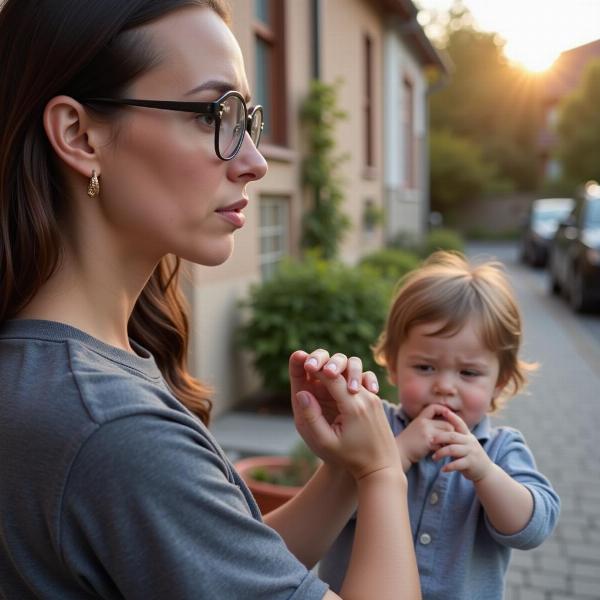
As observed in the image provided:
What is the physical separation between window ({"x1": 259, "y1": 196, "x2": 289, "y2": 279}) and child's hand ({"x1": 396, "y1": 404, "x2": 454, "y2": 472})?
551cm

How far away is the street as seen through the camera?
11.5 feet

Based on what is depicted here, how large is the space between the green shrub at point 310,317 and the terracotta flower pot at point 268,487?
1.76 meters

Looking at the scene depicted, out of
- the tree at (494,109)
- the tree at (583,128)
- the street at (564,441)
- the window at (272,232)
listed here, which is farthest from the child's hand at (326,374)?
the tree at (494,109)

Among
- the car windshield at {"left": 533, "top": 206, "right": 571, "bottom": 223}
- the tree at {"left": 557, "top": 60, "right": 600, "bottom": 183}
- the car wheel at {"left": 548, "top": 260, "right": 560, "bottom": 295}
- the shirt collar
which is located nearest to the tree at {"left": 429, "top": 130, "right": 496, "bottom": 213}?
the tree at {"left": 557, "top": 60, "right": 600, "bottom": 183}

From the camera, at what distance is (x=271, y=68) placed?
287 inches

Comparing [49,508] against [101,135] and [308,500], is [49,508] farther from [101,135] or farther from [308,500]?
[308,500]

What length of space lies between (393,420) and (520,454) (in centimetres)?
33

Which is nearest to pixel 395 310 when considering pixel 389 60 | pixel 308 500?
pixel 308 500

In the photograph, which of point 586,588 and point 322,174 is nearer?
point 586,588

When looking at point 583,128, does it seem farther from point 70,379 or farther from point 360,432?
point 70,379

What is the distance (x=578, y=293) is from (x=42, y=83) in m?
11.7

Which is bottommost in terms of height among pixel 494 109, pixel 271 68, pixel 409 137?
pixel 271 68

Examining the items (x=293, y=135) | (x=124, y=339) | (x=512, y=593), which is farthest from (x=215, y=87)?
(x=293, y=135)

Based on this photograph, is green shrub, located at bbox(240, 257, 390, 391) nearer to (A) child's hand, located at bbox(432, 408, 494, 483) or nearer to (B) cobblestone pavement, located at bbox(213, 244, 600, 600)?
(B) cobblestone pavement, located at bbox(213, 244, 600, 600)
